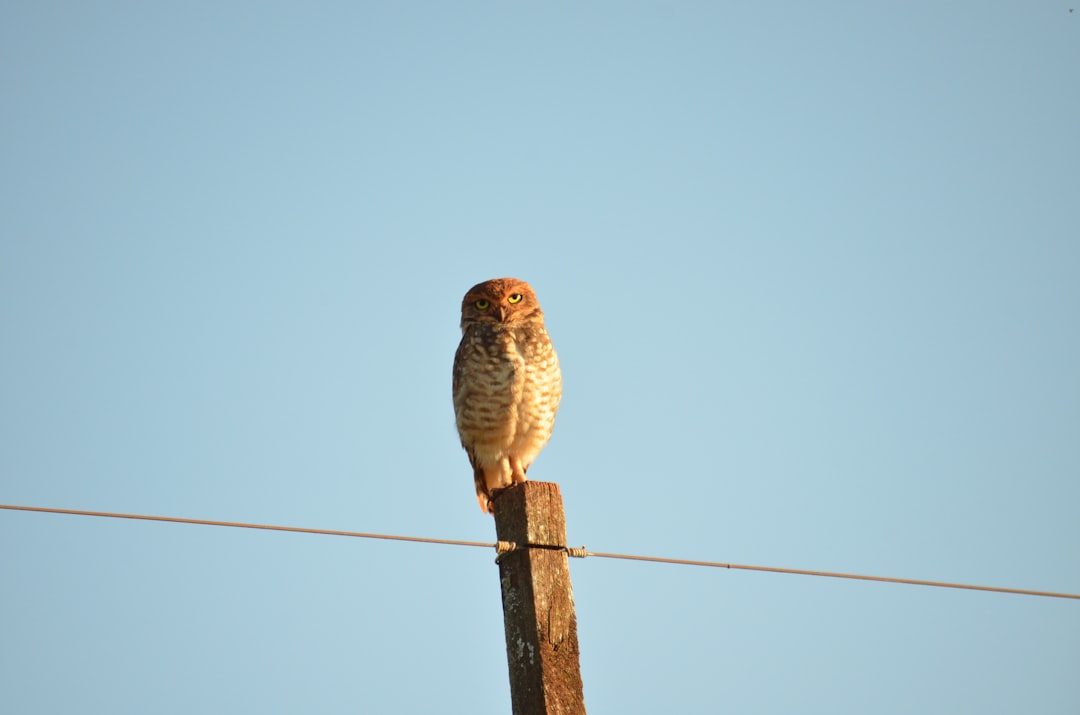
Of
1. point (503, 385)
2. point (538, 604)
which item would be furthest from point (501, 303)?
point (538, 604)

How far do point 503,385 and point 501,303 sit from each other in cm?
73

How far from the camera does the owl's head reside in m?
8.29

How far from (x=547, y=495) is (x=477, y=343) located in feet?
11.5

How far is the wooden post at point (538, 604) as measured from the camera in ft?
14.3

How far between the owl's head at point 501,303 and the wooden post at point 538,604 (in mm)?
3585

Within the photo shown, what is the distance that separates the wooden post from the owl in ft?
10.2

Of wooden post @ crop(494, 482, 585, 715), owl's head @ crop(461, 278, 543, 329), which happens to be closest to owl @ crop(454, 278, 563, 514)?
owl's head @ crop(461, 278, 543, 329)

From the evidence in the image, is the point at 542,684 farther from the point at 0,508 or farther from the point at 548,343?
the point at 548,343

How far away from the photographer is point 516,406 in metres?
7.89

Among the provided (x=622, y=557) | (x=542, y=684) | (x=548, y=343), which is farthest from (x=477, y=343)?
(x=542, y=684)

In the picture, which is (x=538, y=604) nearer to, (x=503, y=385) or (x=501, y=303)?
(x=503, y=385)

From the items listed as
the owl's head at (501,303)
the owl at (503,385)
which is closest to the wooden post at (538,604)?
the owl at (503,385)

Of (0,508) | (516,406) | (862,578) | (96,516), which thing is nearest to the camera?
(0,508)

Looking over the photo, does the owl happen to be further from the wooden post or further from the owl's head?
the wooden post
